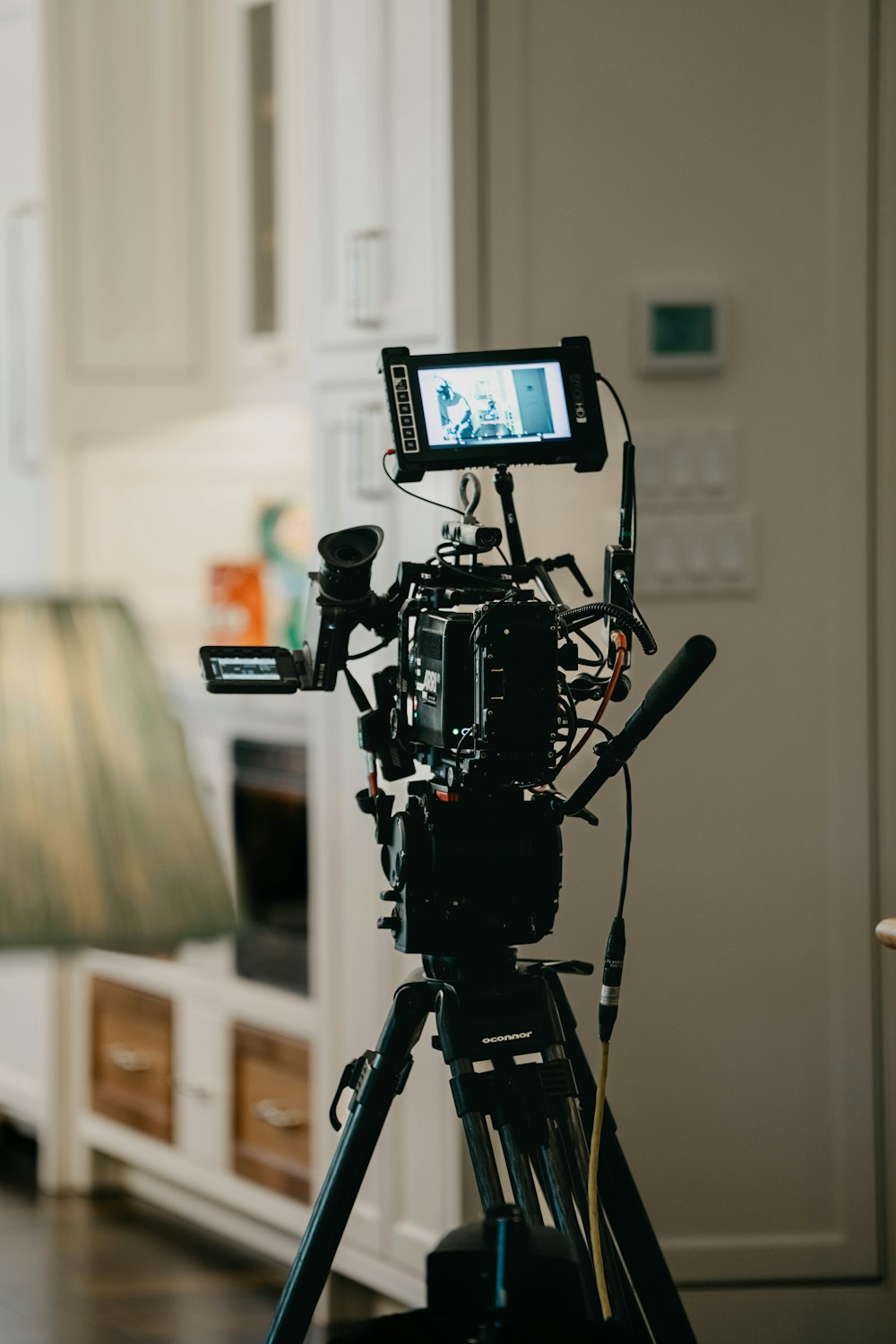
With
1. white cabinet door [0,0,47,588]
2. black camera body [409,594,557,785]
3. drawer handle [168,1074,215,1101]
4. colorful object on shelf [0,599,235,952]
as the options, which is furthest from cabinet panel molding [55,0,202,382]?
black camera body [409,594,557,785]

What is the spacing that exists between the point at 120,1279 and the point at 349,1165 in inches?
48.9

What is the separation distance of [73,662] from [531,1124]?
0.94 metres

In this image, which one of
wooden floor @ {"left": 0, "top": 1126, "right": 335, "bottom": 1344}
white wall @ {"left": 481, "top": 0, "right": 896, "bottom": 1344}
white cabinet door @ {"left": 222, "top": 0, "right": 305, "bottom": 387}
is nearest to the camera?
white wall @ {"left": 481, "top": 0, "right": 896, "bottom": 1344}

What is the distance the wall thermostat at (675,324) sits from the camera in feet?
7.73

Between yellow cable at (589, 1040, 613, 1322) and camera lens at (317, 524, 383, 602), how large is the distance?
20.5 inches

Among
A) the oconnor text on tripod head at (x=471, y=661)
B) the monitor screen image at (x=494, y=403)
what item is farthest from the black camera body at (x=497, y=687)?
the monitor screen image at (x=494, y=403)

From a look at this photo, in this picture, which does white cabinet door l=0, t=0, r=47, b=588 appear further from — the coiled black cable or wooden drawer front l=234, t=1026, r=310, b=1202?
the coiled black cable

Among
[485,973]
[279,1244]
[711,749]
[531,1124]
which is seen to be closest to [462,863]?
[485,973]

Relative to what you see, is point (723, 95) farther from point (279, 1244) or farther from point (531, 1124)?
point (279, 1244)

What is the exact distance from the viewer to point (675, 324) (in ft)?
7.73

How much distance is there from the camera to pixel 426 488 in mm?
2428

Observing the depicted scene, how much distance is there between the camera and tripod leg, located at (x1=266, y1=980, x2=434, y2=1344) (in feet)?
5.72

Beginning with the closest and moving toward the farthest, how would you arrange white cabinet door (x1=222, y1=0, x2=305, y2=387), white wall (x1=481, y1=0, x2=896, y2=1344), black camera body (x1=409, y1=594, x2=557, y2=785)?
black camera body (x1=409, y1=594, x2=557, y2=785) → white wall (x1=481, y1=0, x2=896, y2=1344) → white cabinet door (x1=222, y1=0, x2=305, y2=387)

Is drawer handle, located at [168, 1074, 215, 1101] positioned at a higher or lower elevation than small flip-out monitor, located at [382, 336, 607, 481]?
lower
